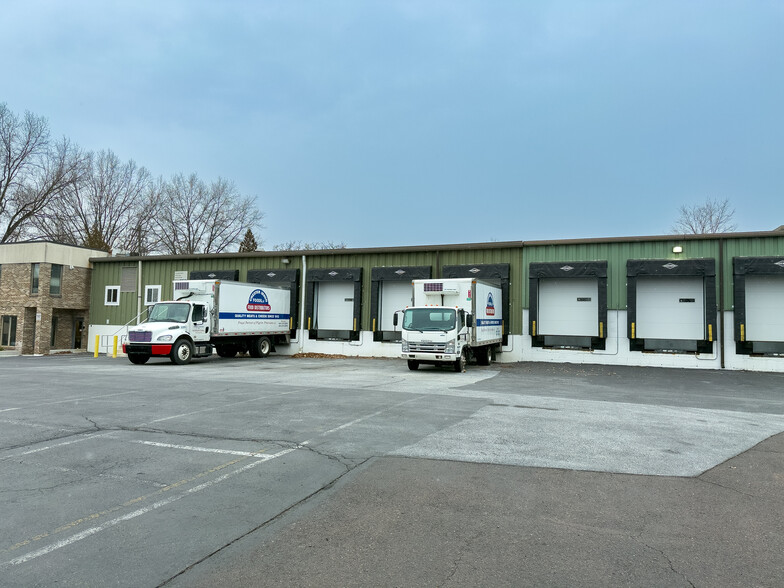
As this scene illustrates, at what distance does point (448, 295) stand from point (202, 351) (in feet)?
36.2

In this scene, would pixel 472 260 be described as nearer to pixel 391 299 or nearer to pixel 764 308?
pixel 391 299

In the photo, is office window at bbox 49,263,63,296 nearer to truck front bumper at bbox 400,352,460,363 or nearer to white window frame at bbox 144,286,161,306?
white window frame at bbox 144,286,161,306

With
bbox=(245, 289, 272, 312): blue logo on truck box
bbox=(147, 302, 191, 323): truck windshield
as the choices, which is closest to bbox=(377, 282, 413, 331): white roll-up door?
bbox=(245, 289, 272, 312): blue logo on truck box

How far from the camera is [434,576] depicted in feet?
11.1

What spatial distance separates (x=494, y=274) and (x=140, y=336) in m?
15.5

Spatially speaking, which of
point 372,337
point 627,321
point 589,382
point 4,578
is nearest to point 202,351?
point 372,337

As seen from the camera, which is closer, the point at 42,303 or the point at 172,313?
the point at 172,313

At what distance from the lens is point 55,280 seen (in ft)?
102

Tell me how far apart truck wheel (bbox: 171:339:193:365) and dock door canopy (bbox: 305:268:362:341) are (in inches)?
280

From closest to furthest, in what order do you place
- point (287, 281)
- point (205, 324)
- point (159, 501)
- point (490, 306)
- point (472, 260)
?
point (159, 501) → point (490, 306) → point (205, 324) → point (472, 260) → point (287, 281)

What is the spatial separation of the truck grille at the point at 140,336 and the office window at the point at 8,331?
15759 mm

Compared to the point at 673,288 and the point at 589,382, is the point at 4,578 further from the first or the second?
the point at 673,288

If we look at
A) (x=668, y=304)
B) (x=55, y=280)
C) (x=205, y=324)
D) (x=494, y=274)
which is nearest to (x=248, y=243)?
(x=55, y=280)

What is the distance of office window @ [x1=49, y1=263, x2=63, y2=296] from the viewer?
3091 centimetres
